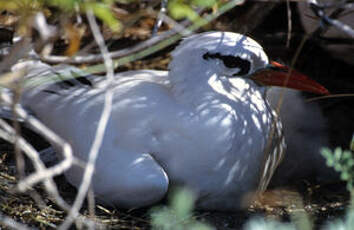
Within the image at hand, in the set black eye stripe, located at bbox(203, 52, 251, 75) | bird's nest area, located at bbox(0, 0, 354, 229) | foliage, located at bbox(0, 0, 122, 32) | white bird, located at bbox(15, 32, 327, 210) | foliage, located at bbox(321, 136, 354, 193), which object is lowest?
bird's nest area, located at bbox(0, 0, 354, 229)

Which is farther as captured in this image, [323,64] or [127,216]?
[323,64]

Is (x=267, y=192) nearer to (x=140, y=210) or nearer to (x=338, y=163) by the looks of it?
(x=140, y=210)

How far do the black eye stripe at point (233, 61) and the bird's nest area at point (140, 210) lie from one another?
0.77m

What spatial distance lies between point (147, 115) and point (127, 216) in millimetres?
529

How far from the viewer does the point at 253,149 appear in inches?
127

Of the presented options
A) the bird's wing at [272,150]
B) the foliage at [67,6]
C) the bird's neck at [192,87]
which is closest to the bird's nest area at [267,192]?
the bird's wing at [272,150]

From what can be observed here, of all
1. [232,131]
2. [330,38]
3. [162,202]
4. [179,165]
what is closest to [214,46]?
[232,131]

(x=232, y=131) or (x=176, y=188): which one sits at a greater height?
(x=232, y=131)

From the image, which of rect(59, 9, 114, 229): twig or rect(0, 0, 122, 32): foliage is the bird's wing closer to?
rect(0, 0, 122, 32): foliage

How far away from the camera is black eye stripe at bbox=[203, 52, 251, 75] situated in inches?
130

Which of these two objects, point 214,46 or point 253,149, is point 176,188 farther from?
point 214,46

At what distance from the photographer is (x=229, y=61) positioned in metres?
3.32

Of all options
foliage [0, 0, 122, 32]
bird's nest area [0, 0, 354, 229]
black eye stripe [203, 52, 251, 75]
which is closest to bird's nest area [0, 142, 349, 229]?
bird's nest area [0, 0, 354, 229]

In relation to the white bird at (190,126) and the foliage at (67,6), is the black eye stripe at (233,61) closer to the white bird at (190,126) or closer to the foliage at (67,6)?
the white bird at (190,126)
